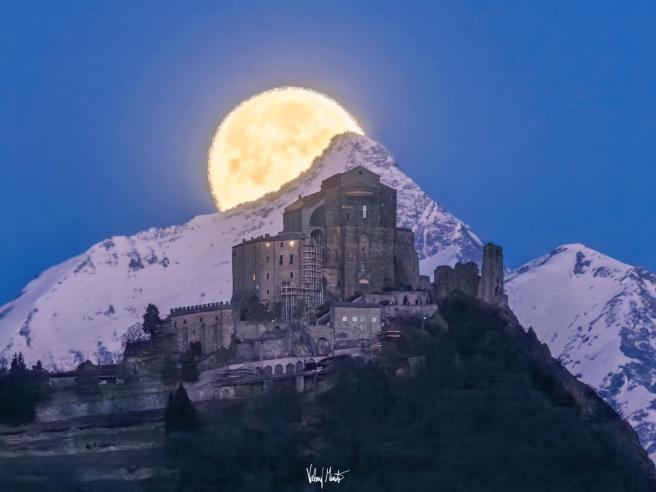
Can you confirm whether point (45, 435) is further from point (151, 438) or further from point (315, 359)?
point (315, 359)

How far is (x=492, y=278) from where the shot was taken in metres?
146

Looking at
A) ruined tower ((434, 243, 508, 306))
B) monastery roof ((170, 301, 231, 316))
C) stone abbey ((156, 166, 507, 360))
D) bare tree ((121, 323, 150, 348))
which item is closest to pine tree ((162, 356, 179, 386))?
stone abbey ((156, 166, 507, 360))

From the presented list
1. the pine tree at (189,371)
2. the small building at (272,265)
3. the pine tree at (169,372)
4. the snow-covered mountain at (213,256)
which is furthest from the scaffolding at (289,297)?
the snow-covered mountain at (213,256)

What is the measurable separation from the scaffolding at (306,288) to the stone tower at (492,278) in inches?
375

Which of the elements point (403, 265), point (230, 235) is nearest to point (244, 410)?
point (403, 265)

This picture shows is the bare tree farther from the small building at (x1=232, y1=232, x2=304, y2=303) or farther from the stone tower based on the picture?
the stone tower

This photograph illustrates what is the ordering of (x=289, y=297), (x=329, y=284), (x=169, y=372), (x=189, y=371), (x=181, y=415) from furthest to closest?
(x=329, y=284) < (x=289, y=297) < (x=169, y=372) < (x=189, y=371) < (x=181, y=415)

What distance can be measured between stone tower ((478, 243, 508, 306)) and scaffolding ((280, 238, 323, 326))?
9.51m

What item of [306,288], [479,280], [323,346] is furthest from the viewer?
[479,280]

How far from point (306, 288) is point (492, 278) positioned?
11245 mm

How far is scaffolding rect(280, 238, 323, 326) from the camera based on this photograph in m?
141

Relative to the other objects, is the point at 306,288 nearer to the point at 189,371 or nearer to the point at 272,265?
the point at 272,265

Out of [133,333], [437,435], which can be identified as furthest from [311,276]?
[133,333]

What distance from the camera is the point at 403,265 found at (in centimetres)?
14650
